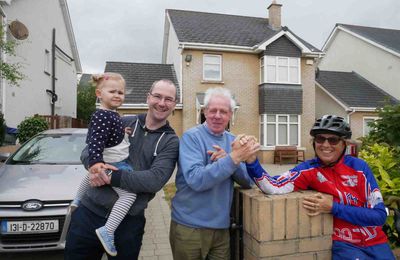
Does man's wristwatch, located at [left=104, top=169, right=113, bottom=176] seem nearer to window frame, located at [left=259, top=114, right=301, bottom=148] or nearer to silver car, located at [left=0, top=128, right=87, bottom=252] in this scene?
silver car, located at [left=0, top=128, right=87, bottom=252]

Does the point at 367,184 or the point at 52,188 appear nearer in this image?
the point at 367,184

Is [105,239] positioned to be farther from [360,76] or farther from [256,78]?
A: [360,76]

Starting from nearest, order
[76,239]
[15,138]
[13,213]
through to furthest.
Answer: [76,239], [13,213], [15,138]

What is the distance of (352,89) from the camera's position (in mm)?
19672

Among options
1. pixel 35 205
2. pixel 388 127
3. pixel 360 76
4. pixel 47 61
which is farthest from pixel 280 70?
pixel 35 205

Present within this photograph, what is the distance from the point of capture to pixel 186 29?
17109 mm

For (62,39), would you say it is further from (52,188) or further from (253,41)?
(52,188)

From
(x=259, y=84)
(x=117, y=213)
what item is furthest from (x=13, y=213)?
(x=259, y=84)

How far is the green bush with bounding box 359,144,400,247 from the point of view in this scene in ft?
8.66

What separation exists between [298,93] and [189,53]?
6.04 m

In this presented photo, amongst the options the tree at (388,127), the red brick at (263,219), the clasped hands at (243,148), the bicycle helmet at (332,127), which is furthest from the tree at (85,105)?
the red brick at (263,219)

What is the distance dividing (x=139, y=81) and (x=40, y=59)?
4878 millimetres

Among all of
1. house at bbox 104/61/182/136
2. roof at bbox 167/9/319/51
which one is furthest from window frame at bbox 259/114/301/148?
house at bbox 104/61/182/136

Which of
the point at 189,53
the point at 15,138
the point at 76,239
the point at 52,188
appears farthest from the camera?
the point at 189,53
